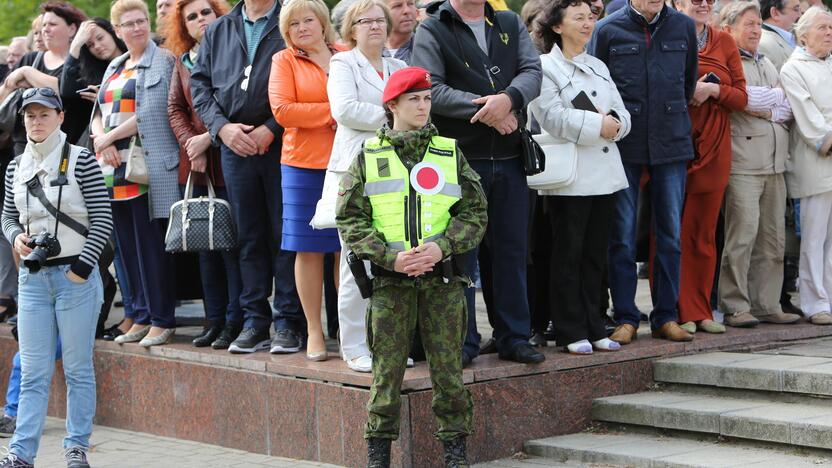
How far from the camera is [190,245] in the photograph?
828cm

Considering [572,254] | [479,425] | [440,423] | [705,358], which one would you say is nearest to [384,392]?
[440,423]

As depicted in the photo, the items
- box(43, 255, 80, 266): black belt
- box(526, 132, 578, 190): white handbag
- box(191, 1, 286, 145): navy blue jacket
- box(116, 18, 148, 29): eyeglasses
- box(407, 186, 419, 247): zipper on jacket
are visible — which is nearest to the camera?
box(407, 186, 419, 247): zipper on jacket

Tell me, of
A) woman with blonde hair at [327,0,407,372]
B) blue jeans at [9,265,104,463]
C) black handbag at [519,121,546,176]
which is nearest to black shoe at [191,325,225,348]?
blue jeans at [9,265,104,463]

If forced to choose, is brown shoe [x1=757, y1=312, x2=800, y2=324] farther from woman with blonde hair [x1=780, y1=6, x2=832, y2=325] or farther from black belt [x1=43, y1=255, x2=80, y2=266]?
black belt [x1=43, y1=255, x2=80, y2=266]

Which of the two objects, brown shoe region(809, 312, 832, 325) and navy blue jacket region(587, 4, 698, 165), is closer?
navy blue jacket region(587, 4, 698, 165)

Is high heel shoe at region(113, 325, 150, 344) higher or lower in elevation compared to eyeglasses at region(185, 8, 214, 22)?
lower

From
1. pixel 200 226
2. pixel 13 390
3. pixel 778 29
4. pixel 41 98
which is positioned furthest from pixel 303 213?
pixel 778 29

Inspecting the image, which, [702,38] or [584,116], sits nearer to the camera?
[584,116]

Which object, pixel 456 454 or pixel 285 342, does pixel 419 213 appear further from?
pixel 285 342

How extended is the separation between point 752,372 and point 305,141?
9.46ft

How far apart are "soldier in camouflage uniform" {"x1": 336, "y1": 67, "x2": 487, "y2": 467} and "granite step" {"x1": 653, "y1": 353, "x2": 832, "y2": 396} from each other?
1710 mm

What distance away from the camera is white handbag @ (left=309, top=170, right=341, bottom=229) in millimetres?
7273

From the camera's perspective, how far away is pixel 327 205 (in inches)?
289

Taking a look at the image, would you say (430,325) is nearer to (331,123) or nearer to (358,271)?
(358,271)
